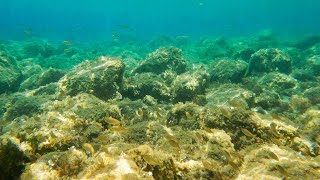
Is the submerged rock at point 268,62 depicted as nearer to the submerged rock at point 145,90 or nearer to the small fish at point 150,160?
the submerged rock at point 145,90

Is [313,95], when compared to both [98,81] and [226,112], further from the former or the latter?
[98,81]

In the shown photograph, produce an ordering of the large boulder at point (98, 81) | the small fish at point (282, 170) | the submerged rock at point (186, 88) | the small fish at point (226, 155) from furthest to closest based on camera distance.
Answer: the submerged rock at point (186, 88) → the large boulder at point (98, 81) → the small fish at point (226, 155) → the small fish at point (282, 170)

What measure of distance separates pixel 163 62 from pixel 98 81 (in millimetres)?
5446

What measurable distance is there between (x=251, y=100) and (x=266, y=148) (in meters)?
4.63

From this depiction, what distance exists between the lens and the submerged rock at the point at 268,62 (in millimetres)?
14516

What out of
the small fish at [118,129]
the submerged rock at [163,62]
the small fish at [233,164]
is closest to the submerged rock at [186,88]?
the submerged rock at [163,62]

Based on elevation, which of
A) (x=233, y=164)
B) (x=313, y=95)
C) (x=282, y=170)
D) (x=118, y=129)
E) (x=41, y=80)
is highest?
(x=313, y=95)

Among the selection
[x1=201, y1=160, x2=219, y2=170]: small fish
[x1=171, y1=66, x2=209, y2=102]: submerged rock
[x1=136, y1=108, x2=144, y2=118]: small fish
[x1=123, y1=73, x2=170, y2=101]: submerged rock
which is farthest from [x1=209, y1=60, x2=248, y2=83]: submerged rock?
[x1=201, y1=160, x2=219, y2=170]: small fish

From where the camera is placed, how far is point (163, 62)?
13.0 metres

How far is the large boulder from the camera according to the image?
8164mm

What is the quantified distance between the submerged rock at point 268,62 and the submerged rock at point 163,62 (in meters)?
4.16

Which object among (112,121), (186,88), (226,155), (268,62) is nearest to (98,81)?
(112,121)

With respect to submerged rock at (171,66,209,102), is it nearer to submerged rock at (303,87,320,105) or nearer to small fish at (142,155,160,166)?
submerged rock at (303,87,320,105)

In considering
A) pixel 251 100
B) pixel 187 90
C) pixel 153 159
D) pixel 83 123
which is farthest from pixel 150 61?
pixel 153 159
